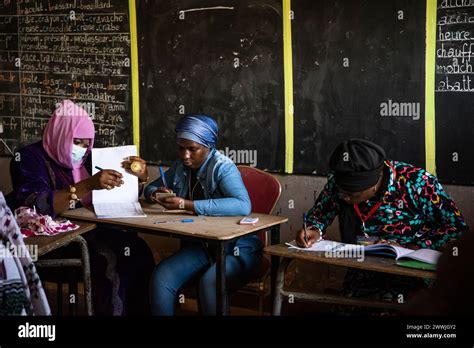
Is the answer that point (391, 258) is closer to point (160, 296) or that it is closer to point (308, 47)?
point (160, 296)

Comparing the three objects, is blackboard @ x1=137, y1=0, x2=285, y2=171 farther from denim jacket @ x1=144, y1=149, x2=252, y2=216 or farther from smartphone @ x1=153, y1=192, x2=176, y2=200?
smartphone @ x1=153, y1=192, x2=176, y2=200

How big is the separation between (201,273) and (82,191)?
2.65 feet

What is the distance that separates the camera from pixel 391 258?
Answer: 2.79 meters

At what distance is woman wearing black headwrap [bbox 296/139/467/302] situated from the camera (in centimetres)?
299

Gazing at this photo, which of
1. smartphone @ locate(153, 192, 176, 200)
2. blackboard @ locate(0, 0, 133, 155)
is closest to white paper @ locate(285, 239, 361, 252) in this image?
smartphone @ locate(153, 192, 176, 200)

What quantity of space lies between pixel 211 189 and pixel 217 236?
64 centimetres

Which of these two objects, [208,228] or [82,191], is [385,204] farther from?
[82,191]

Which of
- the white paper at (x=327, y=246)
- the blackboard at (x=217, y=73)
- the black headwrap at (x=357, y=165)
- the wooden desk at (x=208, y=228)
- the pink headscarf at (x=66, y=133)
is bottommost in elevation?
the white paper at (x=327, y=246)

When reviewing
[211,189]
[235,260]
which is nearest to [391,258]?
[235,260]

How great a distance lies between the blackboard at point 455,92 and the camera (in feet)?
12.1

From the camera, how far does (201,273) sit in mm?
3506

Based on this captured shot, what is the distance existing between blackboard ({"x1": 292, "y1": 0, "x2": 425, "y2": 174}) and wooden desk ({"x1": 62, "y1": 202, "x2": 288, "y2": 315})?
0.94 meters

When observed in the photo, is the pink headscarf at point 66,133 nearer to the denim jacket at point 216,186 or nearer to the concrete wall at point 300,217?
the denim jacket at point 216,186

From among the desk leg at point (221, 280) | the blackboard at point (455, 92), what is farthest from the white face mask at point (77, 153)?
the blackboard at point (455, 92)
